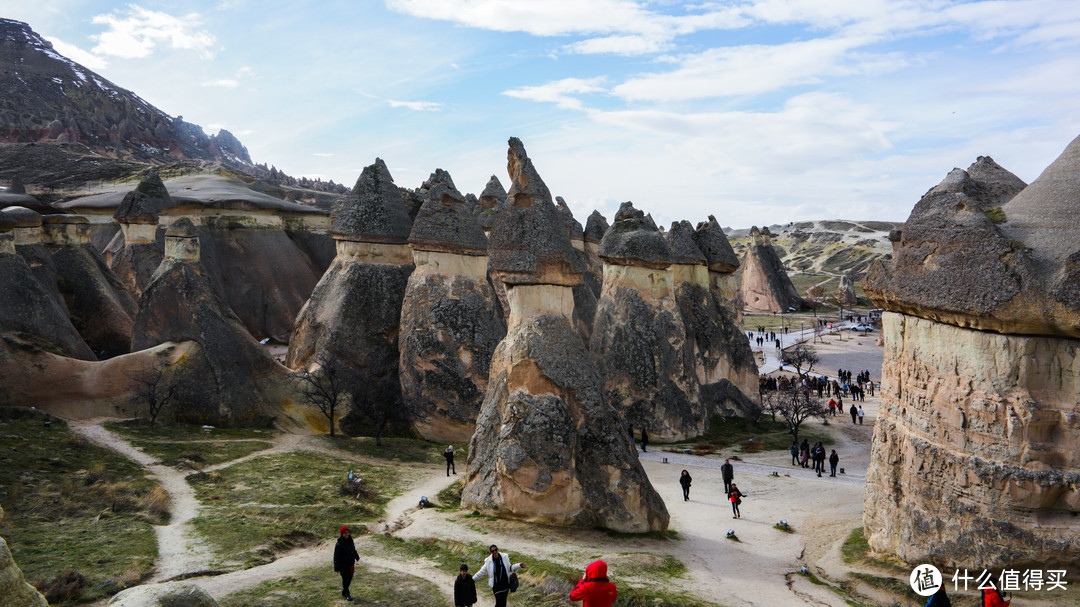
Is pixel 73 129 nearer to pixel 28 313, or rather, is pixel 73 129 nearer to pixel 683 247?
pixel 28 313

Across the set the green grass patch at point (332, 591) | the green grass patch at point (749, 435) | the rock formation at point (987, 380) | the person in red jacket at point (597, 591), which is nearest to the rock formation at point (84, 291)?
the green grass patch at point (332, 591)

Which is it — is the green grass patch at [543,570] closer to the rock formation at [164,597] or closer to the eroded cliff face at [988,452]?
the eroded cliff face at [988,452]

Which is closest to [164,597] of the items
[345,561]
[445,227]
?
[345,561]

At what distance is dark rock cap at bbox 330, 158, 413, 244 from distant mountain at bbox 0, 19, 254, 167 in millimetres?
37757

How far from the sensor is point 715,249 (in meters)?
25.4

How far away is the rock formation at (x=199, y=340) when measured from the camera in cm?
1664

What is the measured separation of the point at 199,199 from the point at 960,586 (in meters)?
27.8

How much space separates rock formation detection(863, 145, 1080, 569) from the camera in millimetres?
8734

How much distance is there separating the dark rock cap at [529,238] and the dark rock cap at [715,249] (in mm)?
12925

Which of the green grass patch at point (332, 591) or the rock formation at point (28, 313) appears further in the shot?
the rock formation at point (28, 313)

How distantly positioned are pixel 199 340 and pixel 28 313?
11.9 feet

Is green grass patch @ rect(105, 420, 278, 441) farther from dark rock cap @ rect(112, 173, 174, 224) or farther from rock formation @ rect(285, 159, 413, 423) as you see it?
dark rock cap @ rect(112, 173, 174, 224)

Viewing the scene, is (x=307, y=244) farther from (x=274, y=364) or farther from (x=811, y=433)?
(x=811, y=433)

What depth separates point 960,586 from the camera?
9.11 m
